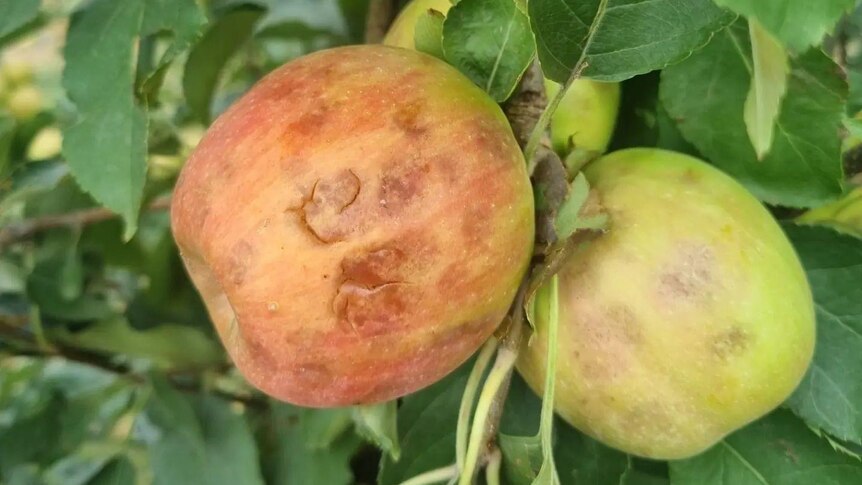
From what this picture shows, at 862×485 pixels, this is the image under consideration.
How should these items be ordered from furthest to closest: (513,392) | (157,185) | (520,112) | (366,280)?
(157,185), (513,392), (520,112), (366,280)

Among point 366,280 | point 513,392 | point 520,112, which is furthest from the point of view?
point 513,392

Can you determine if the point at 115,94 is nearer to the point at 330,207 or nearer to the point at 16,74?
the point at 330,207

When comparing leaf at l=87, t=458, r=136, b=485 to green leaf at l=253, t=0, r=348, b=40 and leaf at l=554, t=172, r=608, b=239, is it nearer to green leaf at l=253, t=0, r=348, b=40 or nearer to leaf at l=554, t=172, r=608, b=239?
green leaf at l=253, t=0, r=348, b=40

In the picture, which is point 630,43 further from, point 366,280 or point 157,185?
point 157,185

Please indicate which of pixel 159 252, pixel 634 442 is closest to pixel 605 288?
pixel 634 442

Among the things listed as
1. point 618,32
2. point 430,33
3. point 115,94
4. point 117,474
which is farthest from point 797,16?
point 117,474

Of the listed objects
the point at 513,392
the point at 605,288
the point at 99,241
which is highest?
the point at 605,288
